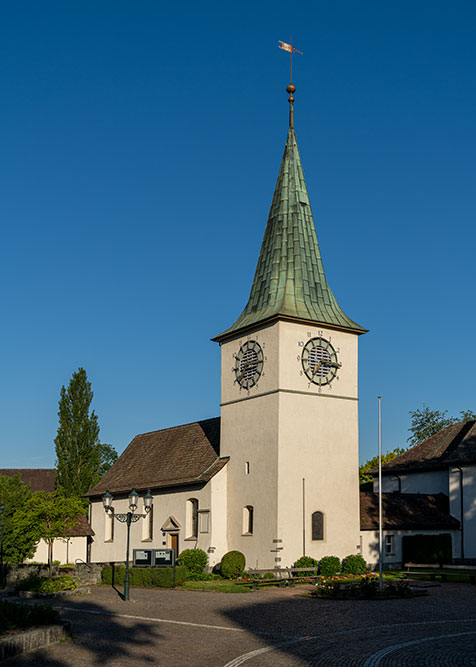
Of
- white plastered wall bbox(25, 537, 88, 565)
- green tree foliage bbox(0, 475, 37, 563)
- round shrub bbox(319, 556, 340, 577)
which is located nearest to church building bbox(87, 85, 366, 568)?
round shrub bbox(319, 556, 340, 577)

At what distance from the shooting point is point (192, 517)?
40.9 metres

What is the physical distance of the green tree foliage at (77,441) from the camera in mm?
60781

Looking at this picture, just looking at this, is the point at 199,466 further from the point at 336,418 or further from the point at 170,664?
the point at 170,664

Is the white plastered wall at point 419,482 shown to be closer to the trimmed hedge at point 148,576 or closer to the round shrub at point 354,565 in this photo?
the round shrub at point 354,565

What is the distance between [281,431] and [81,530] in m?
21.2

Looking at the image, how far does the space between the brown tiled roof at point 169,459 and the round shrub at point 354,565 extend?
8245mm

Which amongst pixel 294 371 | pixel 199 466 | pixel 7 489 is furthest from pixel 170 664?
pixel 7 489

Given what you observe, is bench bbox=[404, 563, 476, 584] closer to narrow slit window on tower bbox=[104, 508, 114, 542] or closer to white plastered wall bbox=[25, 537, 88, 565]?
narrow slit window on tower bbox=[104, 508, 114, 542]

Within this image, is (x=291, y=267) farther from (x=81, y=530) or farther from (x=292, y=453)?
(x=81, y=530)

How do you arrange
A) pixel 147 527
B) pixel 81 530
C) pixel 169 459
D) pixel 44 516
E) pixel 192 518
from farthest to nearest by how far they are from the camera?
pixel 81 530 → pixel 169 459 → pixel 147 527 → pixel 44 516 → pixel 192 518

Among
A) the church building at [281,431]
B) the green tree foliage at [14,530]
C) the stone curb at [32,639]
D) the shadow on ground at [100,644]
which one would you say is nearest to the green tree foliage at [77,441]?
the green tree foliage at [14,530]

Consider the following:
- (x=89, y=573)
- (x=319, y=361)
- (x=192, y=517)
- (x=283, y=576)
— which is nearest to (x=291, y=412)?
(x=319, y=361)

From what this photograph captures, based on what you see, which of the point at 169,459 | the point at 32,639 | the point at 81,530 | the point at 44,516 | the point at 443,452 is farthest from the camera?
the point at 81,530

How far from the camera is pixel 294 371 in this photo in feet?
125
